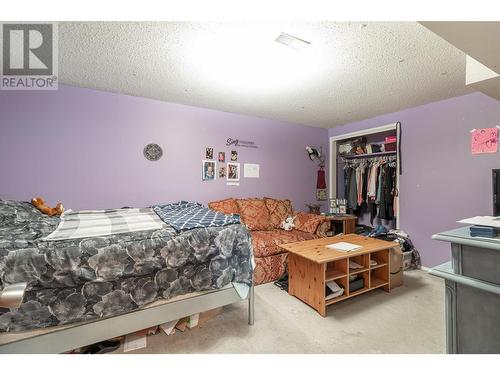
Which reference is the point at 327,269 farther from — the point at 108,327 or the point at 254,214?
the point at 108,327

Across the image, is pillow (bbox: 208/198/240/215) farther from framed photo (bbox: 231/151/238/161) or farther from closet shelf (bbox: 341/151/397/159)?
closet shelf (bbox: 341/151/397/159)

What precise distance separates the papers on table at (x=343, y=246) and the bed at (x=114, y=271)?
3.10ft

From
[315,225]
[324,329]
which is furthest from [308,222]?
[324,329]

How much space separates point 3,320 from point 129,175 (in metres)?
1.95

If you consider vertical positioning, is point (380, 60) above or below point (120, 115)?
above

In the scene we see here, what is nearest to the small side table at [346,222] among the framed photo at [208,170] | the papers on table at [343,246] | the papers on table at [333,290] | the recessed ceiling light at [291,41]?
the papers on table at [343,246]

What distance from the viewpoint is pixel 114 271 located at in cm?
133

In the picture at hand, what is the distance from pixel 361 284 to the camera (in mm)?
2232

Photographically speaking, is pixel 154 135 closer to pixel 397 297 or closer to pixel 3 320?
pixel 3 320

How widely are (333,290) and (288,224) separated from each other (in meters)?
1.40

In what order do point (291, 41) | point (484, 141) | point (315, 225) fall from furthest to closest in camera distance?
point (315, 225), point (484, 141), point (291, 41)

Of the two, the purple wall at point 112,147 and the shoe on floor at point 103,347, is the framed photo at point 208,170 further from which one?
the shoe on floor at point 103,347
